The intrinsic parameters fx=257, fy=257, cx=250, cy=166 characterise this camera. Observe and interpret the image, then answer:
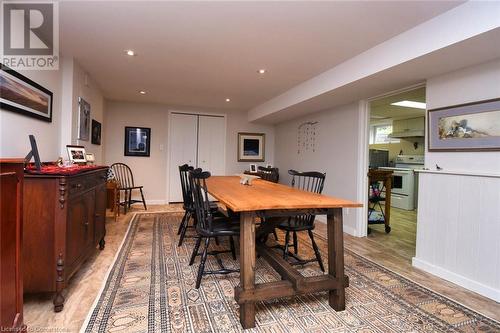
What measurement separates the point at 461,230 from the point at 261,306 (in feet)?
6.18

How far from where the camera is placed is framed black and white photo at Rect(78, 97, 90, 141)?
314 centimetres

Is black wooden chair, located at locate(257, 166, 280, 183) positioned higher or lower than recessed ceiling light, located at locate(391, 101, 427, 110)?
lower

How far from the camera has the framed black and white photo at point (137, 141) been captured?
17.6 feet

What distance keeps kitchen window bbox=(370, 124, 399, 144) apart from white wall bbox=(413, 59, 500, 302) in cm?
478

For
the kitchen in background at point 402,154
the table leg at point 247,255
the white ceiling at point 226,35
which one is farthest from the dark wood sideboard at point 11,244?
the kitchen in background at point 402,154

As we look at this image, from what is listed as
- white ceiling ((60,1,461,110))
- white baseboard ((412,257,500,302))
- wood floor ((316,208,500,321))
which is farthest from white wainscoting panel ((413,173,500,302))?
white ceiling ((60,1,461,110))

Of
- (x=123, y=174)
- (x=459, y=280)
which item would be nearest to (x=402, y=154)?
(x=459, y=280)

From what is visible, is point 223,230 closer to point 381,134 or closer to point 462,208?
point 462,208

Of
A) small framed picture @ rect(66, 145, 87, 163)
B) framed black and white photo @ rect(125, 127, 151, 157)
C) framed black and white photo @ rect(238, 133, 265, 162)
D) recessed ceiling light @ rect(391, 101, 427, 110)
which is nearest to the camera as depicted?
small framed picture @ rect(66, 145, 87, 163)

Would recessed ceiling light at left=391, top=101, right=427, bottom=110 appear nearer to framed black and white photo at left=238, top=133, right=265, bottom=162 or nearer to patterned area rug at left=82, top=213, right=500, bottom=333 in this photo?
framed black and white photo at left=238, top=133, right=265, bottom=162

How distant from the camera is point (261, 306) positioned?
1820 mm

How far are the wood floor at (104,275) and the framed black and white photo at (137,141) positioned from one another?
75.5 inches

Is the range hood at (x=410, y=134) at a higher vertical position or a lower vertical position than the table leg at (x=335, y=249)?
higher

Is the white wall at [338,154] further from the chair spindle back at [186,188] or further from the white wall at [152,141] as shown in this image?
the white wall at [152,141]
